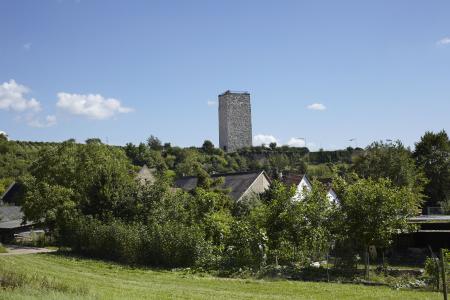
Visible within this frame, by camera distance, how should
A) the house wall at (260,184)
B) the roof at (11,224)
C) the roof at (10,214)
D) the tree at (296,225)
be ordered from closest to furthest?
1. the tree at (296,225)
2. the roof at (11,224)
3. the roof at (10,214)
4. the house wall at (260,184)

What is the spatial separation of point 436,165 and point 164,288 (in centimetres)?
4651

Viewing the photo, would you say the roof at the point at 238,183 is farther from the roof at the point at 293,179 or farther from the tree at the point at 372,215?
the tree at the point at 372,215

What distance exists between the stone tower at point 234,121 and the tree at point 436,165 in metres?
67.8

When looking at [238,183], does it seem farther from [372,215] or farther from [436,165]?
[372,215]

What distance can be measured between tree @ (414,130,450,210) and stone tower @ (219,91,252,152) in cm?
6781

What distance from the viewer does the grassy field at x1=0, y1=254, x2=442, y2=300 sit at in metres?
11.9

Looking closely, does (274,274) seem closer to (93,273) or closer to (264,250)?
(264,250)

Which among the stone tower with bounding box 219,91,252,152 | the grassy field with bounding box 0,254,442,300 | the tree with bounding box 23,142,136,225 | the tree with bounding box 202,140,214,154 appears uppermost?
the stone tower with bounding box 219,91,252,152

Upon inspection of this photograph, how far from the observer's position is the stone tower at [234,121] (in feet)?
408

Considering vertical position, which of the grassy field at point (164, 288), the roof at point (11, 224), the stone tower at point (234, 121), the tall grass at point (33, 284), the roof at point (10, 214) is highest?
the stone tower at point (234, 121)

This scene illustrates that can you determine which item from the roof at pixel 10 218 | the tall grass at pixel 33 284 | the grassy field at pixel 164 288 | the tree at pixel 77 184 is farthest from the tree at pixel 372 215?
the roof at pixel 10 218

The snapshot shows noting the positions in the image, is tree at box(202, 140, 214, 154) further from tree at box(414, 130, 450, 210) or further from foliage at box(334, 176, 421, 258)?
foliage at box(334, 176, 421, 258)

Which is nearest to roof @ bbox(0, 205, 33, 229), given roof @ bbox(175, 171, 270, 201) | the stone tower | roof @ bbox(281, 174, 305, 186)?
roof @ bbox(175, 171, 270, 201)

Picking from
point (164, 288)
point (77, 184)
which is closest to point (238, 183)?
point (77, 184)
